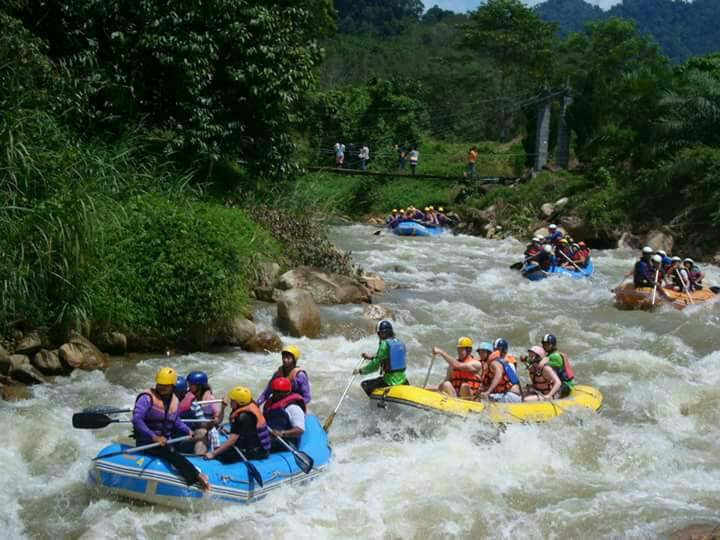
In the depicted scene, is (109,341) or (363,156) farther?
(363,156)

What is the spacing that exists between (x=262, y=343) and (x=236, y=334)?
378 millimetres

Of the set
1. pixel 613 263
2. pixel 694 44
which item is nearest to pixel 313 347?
pixel 613 263

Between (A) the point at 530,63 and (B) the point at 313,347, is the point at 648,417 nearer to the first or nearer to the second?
(B) the point at 313,347

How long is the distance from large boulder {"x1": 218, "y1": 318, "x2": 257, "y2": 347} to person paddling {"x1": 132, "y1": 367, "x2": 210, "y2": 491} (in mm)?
4677

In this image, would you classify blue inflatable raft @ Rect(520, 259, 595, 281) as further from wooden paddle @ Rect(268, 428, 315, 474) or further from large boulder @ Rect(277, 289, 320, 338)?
wooden paddle @ Rect(268, 428, 315, 474)

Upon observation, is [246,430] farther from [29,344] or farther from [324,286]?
[324,286]

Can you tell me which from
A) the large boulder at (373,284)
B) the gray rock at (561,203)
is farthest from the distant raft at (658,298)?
the gray rock at (561,203)

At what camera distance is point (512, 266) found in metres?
20.7

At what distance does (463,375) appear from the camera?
373 inches

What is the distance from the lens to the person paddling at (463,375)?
940 centimetres

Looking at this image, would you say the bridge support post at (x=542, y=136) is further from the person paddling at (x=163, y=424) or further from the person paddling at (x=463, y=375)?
the person paddling at (x=163, y=424)

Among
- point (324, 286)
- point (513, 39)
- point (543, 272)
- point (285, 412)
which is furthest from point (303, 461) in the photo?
point (513, 39)

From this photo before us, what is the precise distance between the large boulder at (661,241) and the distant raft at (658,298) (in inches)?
304

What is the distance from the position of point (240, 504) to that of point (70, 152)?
6.34m
